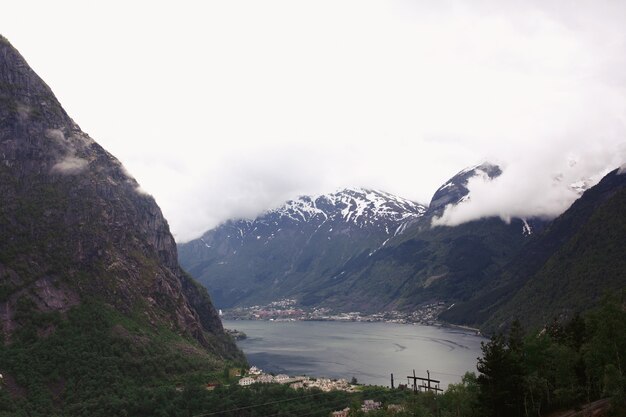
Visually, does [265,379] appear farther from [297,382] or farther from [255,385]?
[255,385]

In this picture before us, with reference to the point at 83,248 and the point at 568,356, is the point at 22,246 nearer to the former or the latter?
the point at 83,248

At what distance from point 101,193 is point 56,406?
8301cm

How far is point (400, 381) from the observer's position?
162875mm

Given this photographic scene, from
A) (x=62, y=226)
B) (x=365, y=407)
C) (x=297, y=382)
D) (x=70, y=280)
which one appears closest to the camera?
(x=365, y=407)

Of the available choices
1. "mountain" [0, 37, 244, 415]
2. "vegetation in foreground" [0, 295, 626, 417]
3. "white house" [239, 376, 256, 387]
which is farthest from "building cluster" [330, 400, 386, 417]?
"mountain" [0, 37, 244, 415]

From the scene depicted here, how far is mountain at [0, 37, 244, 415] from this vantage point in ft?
424

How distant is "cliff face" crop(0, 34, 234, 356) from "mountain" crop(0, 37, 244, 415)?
338mm

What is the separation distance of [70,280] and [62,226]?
63.3ft

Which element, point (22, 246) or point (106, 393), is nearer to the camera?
point (106, 393)

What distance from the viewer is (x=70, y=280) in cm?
15550

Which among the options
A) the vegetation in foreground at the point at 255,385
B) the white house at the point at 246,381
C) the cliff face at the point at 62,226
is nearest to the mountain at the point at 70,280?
the cliff face at the point at 62,226

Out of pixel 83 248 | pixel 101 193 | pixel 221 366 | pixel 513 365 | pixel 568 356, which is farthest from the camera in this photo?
pixel 101 193

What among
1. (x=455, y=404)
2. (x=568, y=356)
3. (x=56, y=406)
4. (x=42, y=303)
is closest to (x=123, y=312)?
(x=42, y=303)

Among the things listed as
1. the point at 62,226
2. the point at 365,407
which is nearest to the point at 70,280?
the point at 62,226
